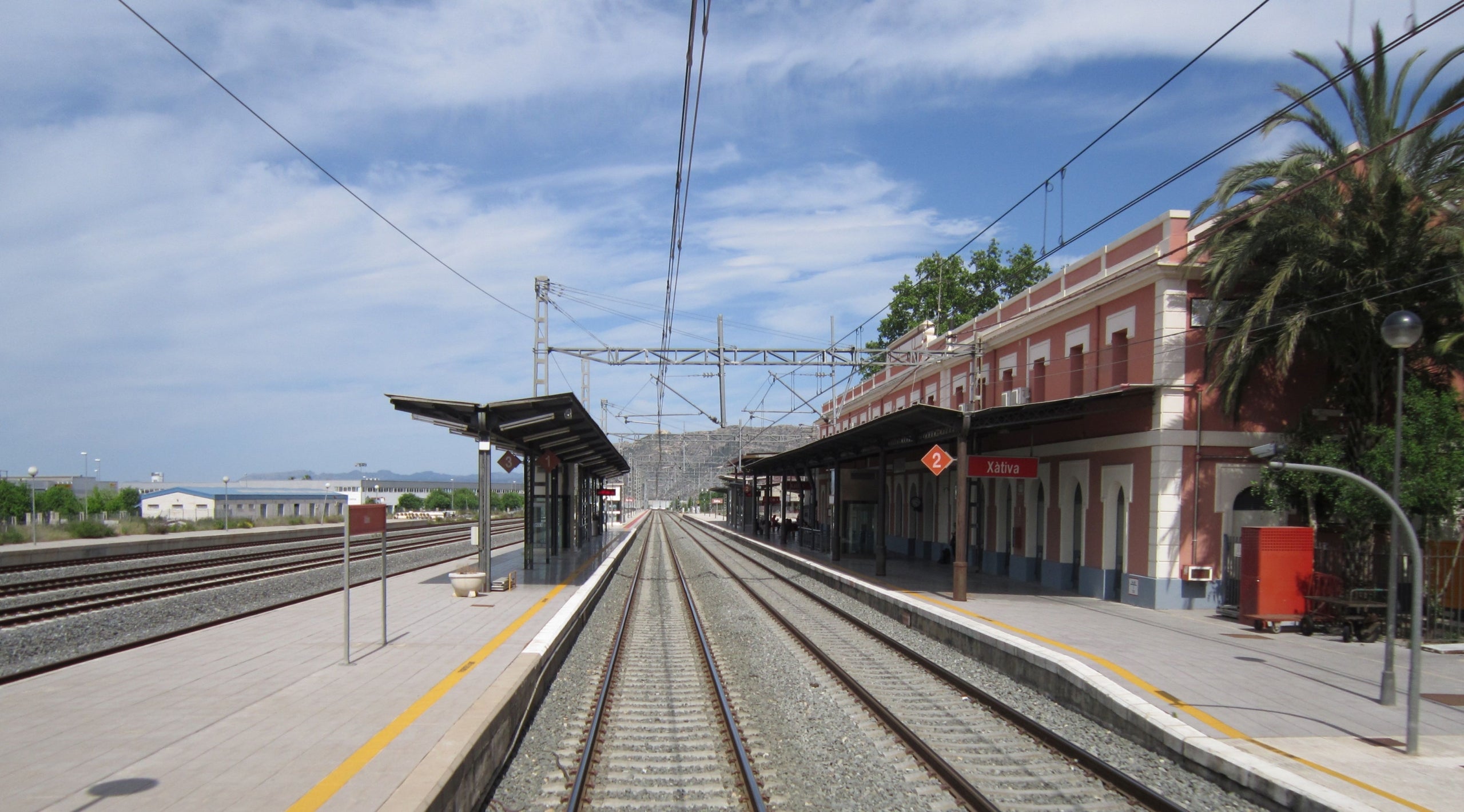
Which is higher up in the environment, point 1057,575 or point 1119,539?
point 1119,539

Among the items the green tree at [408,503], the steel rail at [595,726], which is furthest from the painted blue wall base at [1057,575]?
the green tree at [408,503]

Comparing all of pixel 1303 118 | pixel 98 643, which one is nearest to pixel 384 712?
pixel 98 643

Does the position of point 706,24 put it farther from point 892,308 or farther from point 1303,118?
point 892,308

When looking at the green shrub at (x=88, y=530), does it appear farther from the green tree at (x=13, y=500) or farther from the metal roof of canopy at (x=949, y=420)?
the metal roof of canopy at (x=949, y=420)

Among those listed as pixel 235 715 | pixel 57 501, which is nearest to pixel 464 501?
pixel 57 501

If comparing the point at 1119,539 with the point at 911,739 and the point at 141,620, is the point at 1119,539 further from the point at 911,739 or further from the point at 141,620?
the point at 141,620

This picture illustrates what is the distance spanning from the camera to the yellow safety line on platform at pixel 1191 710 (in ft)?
21.0

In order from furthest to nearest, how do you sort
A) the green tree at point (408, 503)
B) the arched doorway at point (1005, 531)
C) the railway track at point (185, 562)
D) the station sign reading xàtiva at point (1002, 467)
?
the green tree at point (408, 503) < the arched doorway at point (1005, 531) < the station sign reading xàtiva at point (1002, 467) < the railway track at point (185, 562)

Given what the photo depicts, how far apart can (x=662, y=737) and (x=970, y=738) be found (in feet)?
9.24

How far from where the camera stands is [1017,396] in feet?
76.5

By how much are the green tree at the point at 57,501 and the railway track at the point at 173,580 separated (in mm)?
34643

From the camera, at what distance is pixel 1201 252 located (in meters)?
16.7

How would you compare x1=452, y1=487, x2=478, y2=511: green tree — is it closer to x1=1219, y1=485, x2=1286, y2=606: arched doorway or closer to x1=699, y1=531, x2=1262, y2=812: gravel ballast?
x1=1219, y1=485, x2=1286, y2=606: arched doorway

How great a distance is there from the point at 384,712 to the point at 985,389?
2152 centimetres
